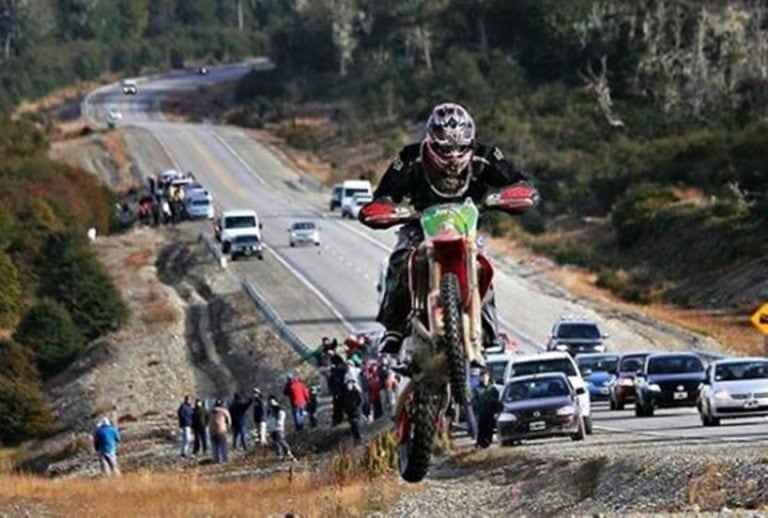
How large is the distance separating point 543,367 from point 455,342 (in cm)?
2533

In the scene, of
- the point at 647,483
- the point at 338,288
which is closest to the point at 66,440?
the point at 338,288

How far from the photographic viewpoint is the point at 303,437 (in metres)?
47.4

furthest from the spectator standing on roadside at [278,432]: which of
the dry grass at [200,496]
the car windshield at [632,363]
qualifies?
the car windshield at [632,363]

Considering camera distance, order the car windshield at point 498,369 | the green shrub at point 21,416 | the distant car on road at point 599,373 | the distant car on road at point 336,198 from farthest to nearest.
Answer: the distant car on road at point 336,198 → the green shrub at point 21,416 → the distant car on road at point 599,373 → the car windshield at point 498,369

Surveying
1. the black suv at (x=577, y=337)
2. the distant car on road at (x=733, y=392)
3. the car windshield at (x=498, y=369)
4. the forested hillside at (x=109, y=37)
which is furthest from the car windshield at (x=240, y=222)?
the distant car on road at (x=733, y=392)

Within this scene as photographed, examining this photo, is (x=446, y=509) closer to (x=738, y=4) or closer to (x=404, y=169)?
(x=404, y=169)

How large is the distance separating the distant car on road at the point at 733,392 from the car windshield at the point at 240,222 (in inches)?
2095

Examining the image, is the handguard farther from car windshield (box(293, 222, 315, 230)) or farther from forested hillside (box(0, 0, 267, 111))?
forested hillside (box(0, 0, 267, 111))

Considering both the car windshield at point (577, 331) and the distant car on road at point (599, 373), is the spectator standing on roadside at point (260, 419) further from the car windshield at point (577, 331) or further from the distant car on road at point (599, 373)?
the car windshield at point (577, 331)

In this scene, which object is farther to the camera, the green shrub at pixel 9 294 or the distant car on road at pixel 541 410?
the green shrub at pixel 9 294

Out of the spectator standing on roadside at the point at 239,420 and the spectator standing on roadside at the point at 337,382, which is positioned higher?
the spectator standing on roadside at the point at 337,382

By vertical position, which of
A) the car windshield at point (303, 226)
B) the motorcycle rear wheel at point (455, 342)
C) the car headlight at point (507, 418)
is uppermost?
the motorcycle rear wheel at point (455, 342)

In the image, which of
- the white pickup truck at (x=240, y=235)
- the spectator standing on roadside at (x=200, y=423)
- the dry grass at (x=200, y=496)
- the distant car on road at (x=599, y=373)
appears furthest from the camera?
the white pickup truck at (x=240, y=235)

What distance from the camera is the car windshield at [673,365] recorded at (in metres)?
43.7
